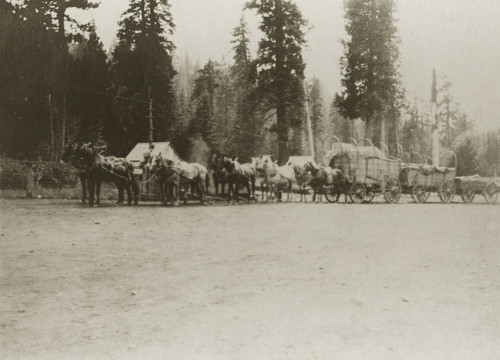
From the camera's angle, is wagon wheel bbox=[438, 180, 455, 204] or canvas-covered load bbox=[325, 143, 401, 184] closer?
canvas-covered load bbox=[325, 143, 401, 184]

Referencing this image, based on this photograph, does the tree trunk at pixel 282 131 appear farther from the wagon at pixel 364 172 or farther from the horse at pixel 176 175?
the horse at pixel 176 175

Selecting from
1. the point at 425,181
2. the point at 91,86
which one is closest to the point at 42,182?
the point at 91,86

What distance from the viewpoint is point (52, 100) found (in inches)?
1233

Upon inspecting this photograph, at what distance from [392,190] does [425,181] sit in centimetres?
201

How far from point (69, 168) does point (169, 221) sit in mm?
13533

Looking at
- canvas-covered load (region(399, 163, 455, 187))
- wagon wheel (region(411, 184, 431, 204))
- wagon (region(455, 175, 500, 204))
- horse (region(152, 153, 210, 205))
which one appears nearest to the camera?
horse (region(152, 153, 210, 205))

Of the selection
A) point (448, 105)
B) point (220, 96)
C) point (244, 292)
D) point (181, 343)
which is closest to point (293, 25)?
point (220, 96)

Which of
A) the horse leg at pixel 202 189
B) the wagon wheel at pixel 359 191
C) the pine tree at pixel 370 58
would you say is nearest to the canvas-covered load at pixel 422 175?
the wagon wheel at pixel 359 191

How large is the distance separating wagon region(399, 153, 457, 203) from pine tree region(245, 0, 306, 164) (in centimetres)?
641

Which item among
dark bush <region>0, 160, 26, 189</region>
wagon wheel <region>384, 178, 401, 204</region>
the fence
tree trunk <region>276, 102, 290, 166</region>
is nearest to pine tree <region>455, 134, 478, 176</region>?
tree trunk <region>276, 102, 290, 166</region>

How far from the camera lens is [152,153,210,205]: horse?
21656 millimetres

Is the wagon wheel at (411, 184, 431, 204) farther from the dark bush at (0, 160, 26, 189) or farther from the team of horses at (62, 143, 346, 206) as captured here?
the dark bush at (0, 160, 26, 189)

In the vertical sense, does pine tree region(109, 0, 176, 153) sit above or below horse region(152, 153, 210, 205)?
above

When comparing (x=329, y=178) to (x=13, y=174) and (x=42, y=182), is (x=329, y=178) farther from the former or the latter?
(x=13, y=174)
